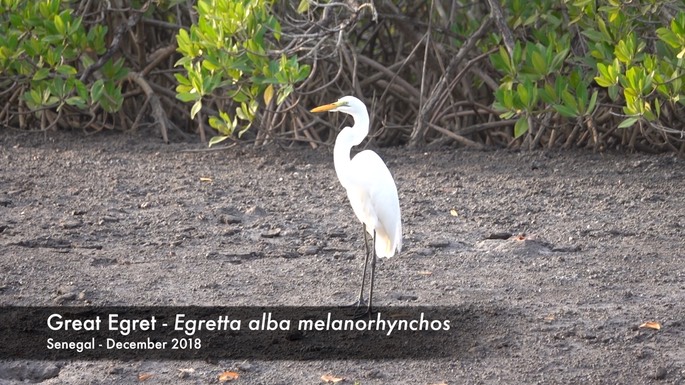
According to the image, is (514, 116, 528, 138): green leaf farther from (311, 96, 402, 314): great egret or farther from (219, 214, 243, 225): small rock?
(311, 96, 402, 314): great egret

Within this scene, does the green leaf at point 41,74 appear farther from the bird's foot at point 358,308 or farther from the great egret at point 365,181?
the bird's foot at point 358,308

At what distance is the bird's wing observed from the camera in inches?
174

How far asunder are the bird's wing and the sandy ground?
271 mm

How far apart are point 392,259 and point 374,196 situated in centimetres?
66

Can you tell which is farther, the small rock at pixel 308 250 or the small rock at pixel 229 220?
the small rock at pixel 229 220

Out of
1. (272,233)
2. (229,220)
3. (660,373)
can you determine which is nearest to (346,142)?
(272,233)

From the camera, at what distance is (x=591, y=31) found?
6184mm

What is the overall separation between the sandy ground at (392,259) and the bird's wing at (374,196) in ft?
0.89

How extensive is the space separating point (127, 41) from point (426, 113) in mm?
2326

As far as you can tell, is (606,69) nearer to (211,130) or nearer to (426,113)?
(426,113)

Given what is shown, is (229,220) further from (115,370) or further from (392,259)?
(115,370)

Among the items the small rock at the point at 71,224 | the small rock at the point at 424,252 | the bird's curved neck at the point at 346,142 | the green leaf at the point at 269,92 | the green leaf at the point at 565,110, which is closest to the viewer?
the bird's curved neck at the point at 346,142

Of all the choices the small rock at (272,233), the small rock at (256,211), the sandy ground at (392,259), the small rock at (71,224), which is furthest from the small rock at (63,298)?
the small rock at (256,211)

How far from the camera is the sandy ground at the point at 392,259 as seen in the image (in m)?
3.81
